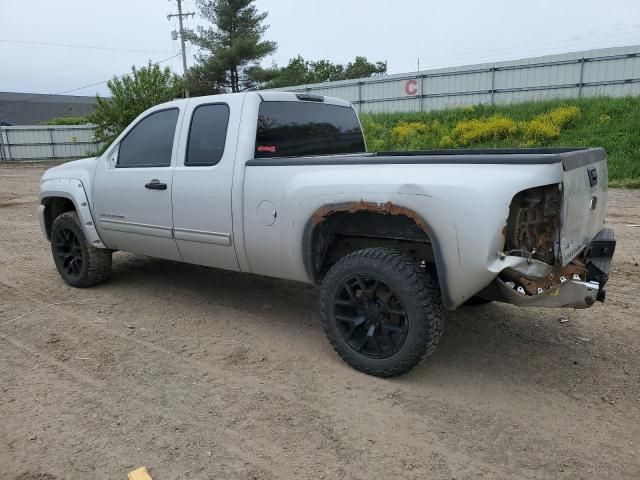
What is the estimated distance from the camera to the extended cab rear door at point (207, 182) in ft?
13.8

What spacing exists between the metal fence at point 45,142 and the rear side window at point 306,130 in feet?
106

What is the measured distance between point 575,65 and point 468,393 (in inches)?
799

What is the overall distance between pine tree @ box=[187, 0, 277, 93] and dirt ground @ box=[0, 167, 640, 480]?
127 feet

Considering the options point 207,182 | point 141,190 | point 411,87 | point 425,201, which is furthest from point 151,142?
point 411,87

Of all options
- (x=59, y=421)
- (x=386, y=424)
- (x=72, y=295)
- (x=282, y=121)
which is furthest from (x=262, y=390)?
(x=72, y=295)

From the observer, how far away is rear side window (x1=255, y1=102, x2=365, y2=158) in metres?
4.29

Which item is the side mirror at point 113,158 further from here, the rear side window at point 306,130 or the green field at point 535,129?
the green field at point 535,129

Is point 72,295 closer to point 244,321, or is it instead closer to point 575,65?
point 244,321

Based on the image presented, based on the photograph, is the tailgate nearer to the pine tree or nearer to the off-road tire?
the off-road tire

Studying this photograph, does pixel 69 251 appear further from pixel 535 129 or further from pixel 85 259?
pixel 535 129

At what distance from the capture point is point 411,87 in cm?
2375

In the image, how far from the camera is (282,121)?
14.5 ft

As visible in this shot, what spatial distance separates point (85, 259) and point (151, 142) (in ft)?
5.05

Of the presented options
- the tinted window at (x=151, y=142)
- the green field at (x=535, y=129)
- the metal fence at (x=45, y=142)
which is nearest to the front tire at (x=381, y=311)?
the tinted window at (x=151, y=142)
